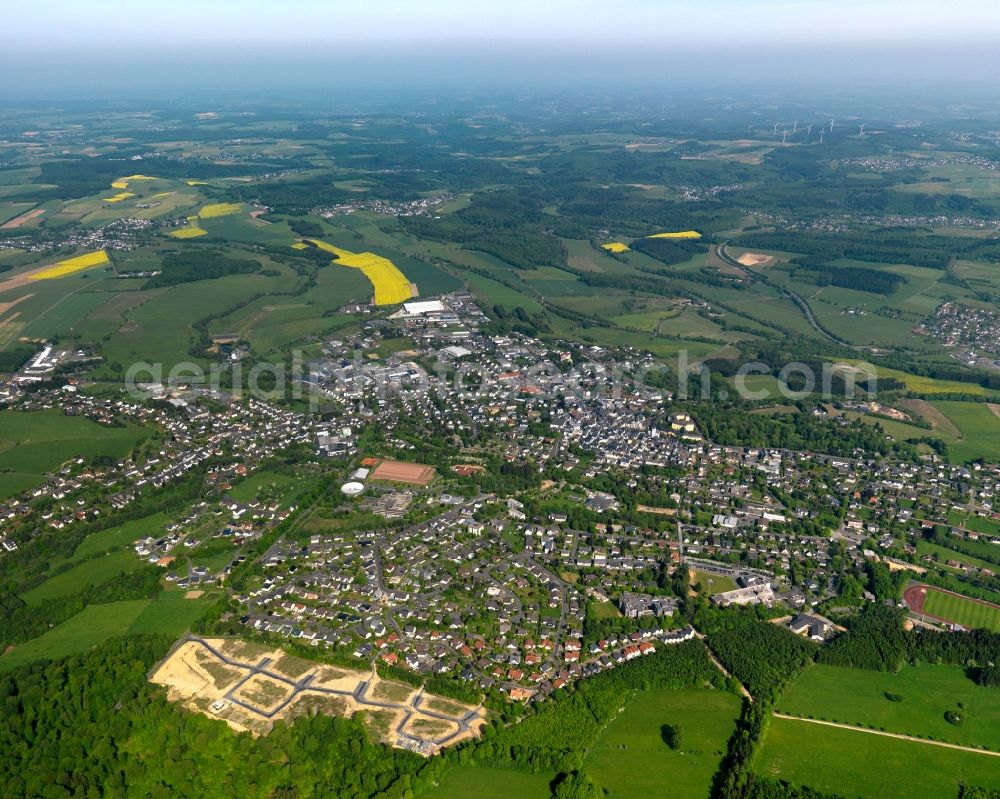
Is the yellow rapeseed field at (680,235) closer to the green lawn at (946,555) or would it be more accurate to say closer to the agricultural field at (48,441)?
the green lawn at (946,555)

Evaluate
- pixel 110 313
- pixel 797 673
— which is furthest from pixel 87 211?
pixel 797 673

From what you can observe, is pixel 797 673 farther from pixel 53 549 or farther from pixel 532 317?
pixel 532 317

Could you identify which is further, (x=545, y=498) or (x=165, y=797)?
(x=545, y=498)

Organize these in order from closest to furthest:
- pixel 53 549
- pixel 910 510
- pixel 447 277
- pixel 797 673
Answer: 1. pixel 797 673
2. pixel 53 549
3. pixel 910 510
4. pixel 447 277

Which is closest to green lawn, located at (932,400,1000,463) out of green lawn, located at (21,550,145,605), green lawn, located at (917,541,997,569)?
green lawn, located at (917,541,997,569)

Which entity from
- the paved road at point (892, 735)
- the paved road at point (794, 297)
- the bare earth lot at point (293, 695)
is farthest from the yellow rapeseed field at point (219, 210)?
the paved road at point (892, 735)
